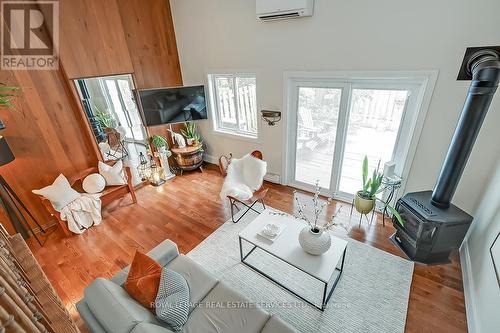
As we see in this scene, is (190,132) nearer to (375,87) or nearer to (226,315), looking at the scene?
(375,87)

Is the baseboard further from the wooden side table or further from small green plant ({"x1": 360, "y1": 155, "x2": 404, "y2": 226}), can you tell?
the wooden side table

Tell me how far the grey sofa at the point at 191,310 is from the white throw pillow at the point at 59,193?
6.18 ft

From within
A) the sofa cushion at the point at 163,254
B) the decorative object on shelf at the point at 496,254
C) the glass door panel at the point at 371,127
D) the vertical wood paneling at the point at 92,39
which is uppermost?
the vertical wood paneling at the point at 92,39

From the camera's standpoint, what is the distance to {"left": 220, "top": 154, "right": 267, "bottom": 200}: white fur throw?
3.27 m

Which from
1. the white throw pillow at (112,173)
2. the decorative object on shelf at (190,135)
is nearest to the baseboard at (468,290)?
the decorative object on shelf at (190,135)

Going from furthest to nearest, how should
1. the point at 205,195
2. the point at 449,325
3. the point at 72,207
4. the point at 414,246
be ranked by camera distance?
the point at 205,195 → the point at 72,207 → the point at 414,246 → the point at 449,325

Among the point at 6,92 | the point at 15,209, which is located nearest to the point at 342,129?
the point at 6,92

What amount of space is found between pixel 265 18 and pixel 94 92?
9.05ft

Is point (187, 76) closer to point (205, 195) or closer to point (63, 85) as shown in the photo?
point (63, 85)

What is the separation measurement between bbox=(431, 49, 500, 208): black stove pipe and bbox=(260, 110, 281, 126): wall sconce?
7.22ft

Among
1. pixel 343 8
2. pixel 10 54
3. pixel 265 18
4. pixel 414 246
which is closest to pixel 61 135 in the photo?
pixel 10 54

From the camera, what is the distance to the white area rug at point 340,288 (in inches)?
80.3

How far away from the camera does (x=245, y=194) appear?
10.4 feet

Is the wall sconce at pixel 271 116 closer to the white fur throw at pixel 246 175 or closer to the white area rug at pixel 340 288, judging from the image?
the white fur throw at pixel 246 175
